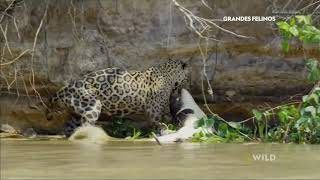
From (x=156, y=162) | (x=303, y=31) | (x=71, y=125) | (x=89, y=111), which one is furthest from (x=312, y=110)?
(x=71, y=125)

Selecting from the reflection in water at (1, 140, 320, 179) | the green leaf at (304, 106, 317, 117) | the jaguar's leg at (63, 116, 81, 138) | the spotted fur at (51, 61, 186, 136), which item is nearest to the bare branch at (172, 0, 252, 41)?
the spotted fur at (51, 61, 186, 136)

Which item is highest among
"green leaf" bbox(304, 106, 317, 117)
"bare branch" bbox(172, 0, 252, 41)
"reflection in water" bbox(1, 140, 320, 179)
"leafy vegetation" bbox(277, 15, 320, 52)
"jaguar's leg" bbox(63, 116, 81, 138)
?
"bare branch" bbox(172, 0, 252, 41)

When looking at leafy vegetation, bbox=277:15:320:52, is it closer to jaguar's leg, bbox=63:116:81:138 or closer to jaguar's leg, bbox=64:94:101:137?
jaguar's leg, bbox=64:94:101:137

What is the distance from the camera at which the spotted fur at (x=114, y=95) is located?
19.8ft

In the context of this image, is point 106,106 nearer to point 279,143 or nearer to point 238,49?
point 238,49

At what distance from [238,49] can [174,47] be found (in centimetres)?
67

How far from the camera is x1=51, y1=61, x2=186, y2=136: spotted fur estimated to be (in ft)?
19.8

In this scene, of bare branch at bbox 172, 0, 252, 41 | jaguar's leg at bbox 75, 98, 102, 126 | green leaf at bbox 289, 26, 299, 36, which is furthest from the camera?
jaguar's leg at bbox 75, 98, 102, 126

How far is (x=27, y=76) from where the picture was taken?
21.4ft

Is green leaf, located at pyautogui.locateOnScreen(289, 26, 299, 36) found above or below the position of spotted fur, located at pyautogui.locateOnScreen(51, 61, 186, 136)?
above

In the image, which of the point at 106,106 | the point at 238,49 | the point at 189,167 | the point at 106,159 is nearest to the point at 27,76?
the point at 106,106

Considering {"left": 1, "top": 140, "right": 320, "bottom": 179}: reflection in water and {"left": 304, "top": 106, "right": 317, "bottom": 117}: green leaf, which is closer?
{"left": 1, "top": 140, "right": 320, "bottom": 179}: reflection in water

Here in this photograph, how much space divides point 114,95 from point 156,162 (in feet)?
9.41

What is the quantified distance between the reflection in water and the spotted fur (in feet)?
5.49
